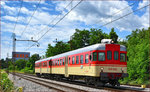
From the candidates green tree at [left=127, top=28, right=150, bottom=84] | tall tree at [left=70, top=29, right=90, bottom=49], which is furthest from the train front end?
tall tree at [left=70, top=29, right=90, bottom=49]

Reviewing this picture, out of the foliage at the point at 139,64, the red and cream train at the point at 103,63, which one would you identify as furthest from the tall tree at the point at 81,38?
the red and cream train at the point at 103,63

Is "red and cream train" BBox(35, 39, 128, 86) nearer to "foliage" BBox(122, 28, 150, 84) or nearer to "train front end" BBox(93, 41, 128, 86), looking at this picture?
"train front end" BBox(93, 41, 128, 86)

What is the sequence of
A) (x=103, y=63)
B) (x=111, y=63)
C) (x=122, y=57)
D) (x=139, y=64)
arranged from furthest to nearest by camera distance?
(x=139, y=64) → (x=122, y=57) → (x=111, y=63) → (x=103, y=63)

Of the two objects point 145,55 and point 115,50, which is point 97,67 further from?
point 145,55

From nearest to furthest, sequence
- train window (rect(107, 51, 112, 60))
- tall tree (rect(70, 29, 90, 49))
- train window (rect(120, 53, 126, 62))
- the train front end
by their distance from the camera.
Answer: the train front end
train window (rect(107, 51, 112, 60))
train window (rect(120, 53, 126, 62))
tall tree (rect(70, 29, 90, 49))

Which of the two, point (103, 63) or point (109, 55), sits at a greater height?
point (109, 55)

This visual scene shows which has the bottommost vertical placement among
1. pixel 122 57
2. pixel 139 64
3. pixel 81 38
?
pixel 139 64

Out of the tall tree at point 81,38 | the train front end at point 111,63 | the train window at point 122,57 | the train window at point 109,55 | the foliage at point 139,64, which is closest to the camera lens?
the train front end at point 111,63

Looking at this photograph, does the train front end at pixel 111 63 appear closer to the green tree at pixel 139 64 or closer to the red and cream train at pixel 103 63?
the red and cream train at pixel 103 63

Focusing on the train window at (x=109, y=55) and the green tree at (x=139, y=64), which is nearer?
the train window at (x=109, y=55)

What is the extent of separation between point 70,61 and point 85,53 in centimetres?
409

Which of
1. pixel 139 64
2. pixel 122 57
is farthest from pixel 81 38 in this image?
pixel 122 57

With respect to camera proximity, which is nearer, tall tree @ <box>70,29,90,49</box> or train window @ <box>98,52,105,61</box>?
train window @ <box>98,52,105,61</box>

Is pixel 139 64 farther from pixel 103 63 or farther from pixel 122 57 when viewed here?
pixel 103 63
